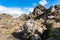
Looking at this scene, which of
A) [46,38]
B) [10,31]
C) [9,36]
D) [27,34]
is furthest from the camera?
[10,31]

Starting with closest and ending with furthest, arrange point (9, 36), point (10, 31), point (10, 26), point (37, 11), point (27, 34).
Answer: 1. point (27, 34)
2. point (9, 36)
3. point (10, 31)
4. point (10, 26)
5. point (37, 11)

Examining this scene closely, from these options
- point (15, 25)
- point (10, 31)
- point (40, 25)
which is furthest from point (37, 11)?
point (40, 25)

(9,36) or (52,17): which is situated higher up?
(52,17)

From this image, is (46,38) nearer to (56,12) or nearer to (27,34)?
(27,34)

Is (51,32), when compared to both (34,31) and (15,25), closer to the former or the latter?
(34,31)

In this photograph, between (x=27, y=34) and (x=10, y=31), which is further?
(x=10, y=31)

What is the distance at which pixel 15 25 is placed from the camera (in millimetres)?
65812

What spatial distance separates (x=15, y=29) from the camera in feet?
202

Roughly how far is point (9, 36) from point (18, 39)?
4284 millimetres

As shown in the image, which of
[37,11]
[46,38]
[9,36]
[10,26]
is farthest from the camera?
[37,11]

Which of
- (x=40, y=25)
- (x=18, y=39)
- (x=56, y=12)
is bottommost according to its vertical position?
(x=18, y=39)

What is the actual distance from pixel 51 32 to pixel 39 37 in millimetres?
3419

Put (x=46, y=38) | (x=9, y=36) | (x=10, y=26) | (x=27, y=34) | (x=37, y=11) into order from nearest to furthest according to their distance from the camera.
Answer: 1. (x=46, y=38)
2. (x=27, y=34)
3. (x=9, y=36)
4. (x=10, y=26)
5. (x=37, y=11)

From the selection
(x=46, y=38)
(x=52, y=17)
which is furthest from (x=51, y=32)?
(x=52, y=17)
